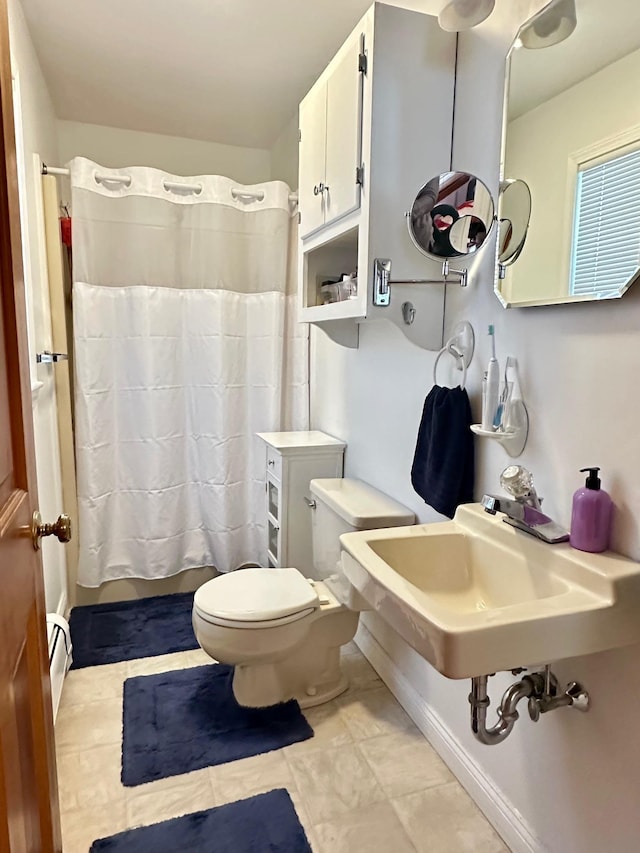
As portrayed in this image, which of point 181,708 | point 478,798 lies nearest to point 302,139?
point 181,708

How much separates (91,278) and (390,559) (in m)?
1.90

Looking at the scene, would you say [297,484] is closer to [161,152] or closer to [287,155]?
[287,155]

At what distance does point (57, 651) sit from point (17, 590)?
1.31m

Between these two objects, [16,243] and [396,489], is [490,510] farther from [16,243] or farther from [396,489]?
[16,243]

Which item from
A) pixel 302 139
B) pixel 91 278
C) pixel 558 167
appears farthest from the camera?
pixel 91 278

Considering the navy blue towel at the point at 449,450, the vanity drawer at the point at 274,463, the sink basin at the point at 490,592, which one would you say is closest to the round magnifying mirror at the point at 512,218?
the navy blue towel at the point at 449,450

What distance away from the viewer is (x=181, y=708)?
199 centimetres

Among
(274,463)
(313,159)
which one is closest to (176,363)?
(274,463)

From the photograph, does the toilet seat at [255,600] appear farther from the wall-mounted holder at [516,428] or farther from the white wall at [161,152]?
the white wall at [161,152]

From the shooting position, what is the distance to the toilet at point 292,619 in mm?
1832

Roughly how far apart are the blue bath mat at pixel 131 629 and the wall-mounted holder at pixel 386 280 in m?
1.66

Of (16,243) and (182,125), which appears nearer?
(16,243)

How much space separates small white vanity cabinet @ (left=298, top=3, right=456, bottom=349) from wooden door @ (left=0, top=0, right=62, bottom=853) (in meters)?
0.92

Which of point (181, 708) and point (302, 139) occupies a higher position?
point (302, 139)
